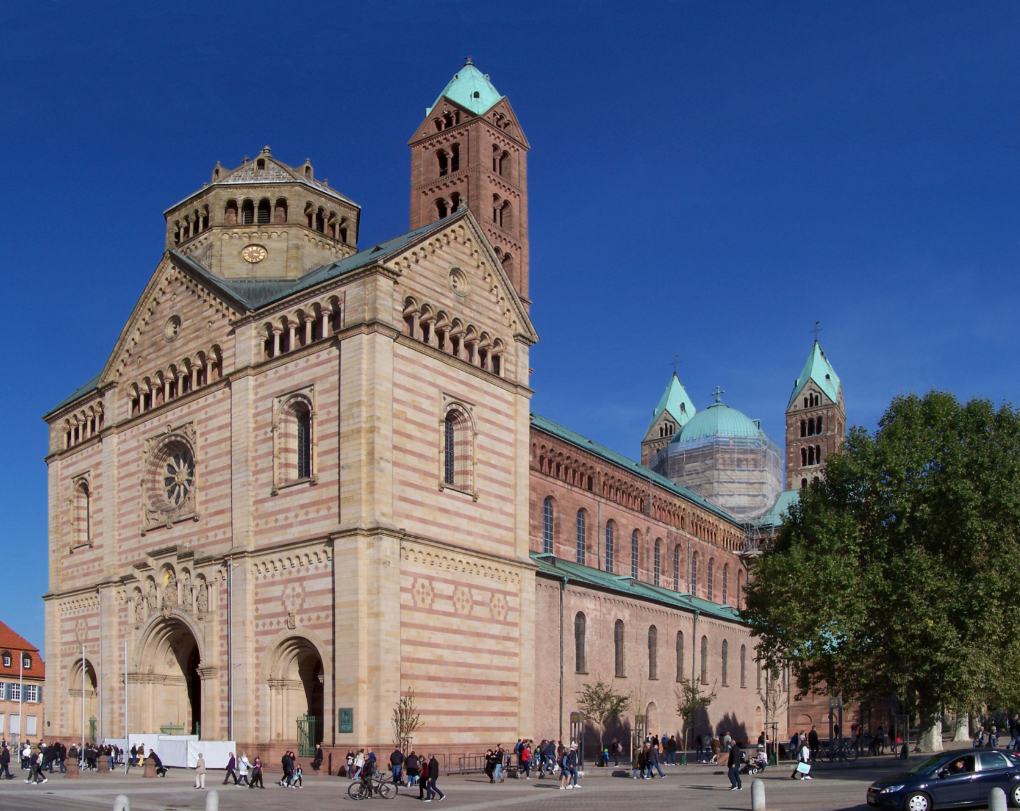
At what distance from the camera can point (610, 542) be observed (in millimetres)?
66312

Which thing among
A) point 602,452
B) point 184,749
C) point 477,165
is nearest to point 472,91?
point 477,165

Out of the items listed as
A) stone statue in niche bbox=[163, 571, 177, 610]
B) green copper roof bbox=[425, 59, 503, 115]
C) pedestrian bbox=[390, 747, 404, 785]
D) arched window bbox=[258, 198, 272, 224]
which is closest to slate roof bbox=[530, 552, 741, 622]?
pedestrian bbox=[390, 747, 404, 785]

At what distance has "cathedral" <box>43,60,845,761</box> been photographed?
38906mm

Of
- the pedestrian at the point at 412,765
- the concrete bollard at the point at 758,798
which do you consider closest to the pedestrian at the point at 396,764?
the pedestrian at the point at 412,765

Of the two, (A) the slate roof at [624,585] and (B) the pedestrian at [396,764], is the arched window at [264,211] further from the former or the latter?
(B) the pedestrian at [396,764]

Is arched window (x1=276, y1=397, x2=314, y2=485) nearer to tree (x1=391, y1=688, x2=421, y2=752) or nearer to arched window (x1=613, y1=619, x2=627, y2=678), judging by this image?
tree (x1=391, y1=688, x2=421, y2=752)

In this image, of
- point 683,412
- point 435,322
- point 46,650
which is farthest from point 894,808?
point 683,412

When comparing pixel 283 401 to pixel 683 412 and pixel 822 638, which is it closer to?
pixel 822 638

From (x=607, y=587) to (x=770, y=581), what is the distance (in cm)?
1378

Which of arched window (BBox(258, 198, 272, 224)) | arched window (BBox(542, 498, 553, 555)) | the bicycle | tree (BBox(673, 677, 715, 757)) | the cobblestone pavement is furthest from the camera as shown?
tree (BBox(673, 677, 715, 757))

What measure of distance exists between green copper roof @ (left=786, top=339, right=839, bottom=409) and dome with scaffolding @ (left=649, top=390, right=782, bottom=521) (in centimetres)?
1908

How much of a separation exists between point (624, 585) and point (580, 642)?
7.10 metres

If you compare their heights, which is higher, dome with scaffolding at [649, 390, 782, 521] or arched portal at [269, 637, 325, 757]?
dome with scaffolding at [649, 390, 782, 521]

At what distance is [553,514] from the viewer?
199 ft
